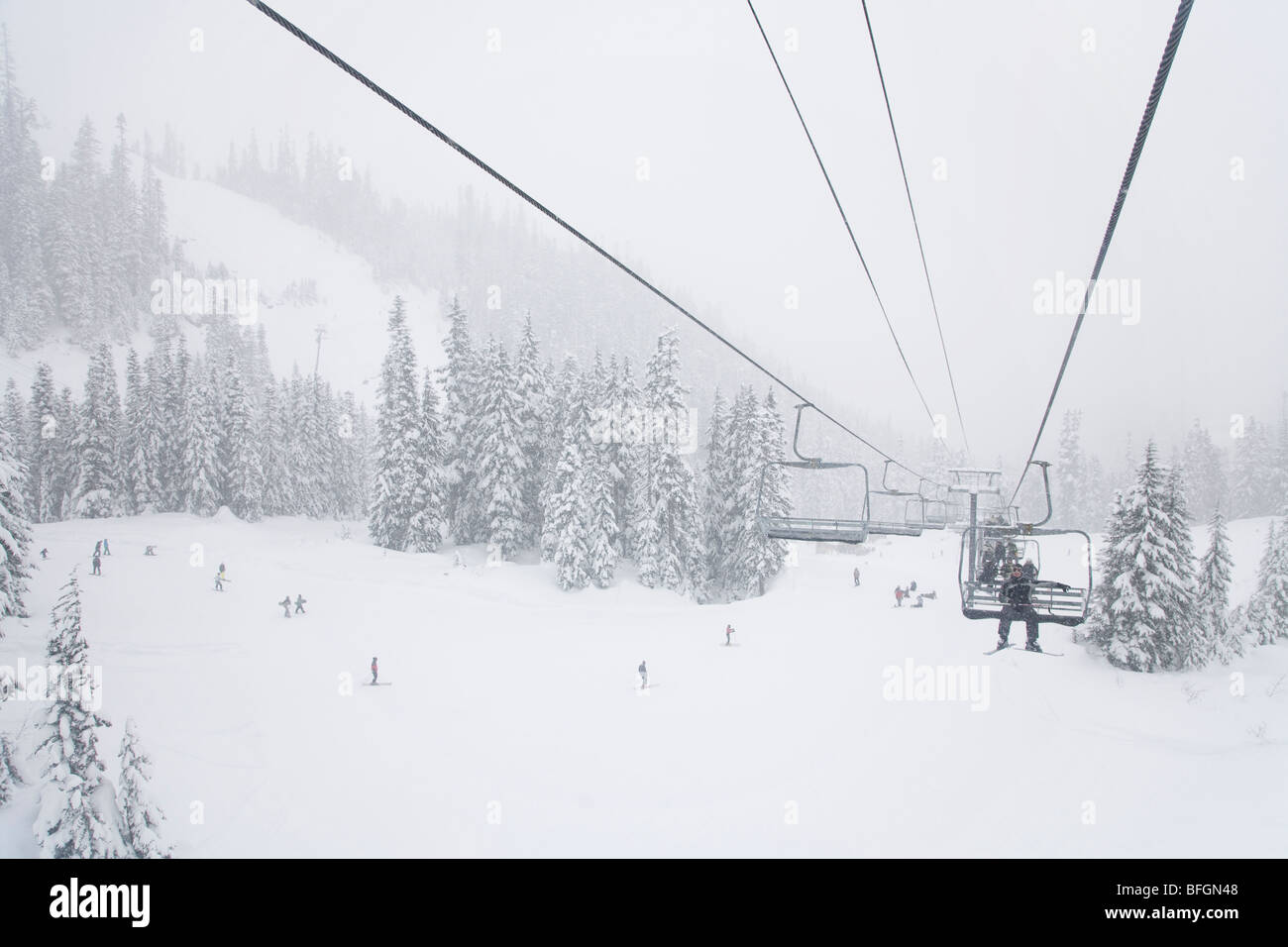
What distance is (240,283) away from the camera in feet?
411

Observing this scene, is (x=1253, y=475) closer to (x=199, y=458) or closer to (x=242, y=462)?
(x=242, y=462)

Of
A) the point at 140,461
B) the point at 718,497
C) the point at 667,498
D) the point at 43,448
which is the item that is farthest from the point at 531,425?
the point at 43,448

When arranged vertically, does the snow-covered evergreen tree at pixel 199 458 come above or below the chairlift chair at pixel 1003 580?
above

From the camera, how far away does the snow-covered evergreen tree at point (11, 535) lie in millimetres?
22672

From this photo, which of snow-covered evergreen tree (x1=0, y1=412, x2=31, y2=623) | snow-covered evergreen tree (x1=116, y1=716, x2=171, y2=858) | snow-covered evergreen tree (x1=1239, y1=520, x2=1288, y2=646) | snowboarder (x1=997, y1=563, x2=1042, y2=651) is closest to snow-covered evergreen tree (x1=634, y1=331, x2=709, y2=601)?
snow-covered evergreen tree (x1=116, y1=716, x2=171, y2=858)

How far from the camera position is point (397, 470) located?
149 feet

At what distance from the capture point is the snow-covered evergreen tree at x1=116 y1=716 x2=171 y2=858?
15273 mm

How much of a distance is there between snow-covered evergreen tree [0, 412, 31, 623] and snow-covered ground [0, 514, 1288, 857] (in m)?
2.19

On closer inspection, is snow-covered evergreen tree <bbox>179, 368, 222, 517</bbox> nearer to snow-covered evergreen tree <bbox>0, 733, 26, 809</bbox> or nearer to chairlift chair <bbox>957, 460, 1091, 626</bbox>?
snow-covered evergreen tree <bbox>0, 733, 26, 809</bbox>

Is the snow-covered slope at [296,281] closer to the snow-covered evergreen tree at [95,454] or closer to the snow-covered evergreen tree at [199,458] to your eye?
the snow-covered evergreen tree at [95,454]

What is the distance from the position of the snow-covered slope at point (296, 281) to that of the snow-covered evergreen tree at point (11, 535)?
7988 centimetres

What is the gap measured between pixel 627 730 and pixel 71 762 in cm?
1540

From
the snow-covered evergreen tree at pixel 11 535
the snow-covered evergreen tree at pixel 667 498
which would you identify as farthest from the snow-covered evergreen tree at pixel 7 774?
the snow-covered evergreen tree at pixel 667 498

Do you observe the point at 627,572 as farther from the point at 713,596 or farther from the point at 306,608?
the point at 306,608
